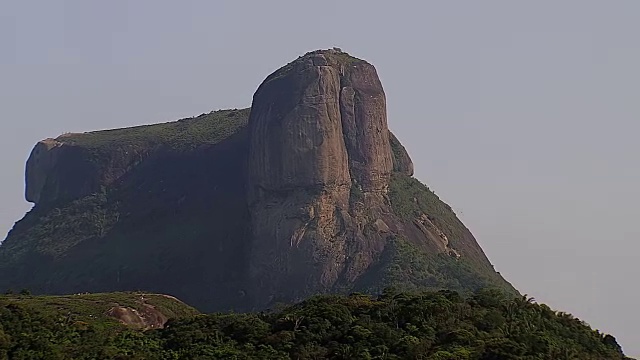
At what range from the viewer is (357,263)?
109 metres

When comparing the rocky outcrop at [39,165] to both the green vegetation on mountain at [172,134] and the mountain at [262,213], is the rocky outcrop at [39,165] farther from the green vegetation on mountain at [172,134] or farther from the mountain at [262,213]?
the green vegetation on mountain at [172,134]

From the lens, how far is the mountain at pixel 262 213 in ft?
356

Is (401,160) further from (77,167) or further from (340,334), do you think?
(340,334)

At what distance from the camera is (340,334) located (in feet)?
142

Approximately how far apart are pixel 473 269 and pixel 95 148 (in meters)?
62.9

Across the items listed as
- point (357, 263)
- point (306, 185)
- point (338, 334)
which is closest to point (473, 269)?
point (357, 263)

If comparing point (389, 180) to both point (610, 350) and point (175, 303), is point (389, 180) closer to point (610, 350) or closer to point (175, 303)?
point (175, 303)

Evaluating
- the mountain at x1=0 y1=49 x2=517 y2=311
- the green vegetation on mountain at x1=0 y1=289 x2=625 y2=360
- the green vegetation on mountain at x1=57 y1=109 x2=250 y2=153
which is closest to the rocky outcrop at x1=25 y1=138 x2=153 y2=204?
the mountain at x1=0 y1=49 x2=517 y2=311

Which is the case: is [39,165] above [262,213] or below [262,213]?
above

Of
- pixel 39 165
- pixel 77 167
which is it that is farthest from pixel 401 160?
pixel 39 165

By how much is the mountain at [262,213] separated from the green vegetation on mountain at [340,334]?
55.8 m

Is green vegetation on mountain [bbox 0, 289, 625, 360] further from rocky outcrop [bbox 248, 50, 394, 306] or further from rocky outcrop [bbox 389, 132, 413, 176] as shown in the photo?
rocky outcrop [bbox 389, 132, 413, 176]

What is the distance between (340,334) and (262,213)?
233 feet

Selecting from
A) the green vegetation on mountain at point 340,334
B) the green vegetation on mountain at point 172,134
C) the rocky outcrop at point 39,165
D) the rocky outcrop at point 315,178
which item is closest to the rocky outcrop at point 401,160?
the rocky outcrop at point 315,178
